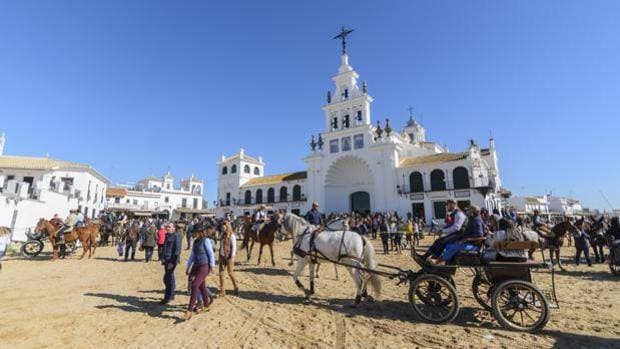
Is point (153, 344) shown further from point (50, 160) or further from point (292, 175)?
point (50, 160)

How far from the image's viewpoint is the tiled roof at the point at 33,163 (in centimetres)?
2914

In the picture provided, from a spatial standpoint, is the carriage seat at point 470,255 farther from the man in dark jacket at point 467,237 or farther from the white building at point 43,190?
the white building at point 43,190

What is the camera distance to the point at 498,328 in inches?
184

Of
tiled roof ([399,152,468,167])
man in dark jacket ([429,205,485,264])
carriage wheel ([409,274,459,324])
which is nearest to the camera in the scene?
carriage wheel ([409,274,459,324])

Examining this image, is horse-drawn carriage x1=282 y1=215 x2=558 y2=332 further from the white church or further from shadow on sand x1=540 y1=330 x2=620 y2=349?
the white church

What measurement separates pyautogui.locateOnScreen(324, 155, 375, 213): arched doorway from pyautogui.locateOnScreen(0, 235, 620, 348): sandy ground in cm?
2368


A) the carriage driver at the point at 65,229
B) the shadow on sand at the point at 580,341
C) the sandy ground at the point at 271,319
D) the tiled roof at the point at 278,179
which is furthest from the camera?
the tiled roof at the point at 278,179

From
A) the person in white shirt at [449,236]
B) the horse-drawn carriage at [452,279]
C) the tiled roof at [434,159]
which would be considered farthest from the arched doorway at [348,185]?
the person in white shirt at [449,236]

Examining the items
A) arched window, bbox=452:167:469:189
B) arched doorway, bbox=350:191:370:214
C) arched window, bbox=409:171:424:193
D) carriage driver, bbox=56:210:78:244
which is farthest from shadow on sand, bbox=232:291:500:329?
arched doorway, bbox=350:191:370:214

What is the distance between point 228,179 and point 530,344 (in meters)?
45.4

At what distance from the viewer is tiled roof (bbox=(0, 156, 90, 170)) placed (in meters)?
29.1

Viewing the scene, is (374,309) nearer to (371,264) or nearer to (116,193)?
(371,264)

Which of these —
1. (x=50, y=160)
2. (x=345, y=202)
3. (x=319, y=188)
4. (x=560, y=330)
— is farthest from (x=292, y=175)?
(x=560, y=330)

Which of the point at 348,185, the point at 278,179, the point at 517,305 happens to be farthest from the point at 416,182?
the point at 517,305
